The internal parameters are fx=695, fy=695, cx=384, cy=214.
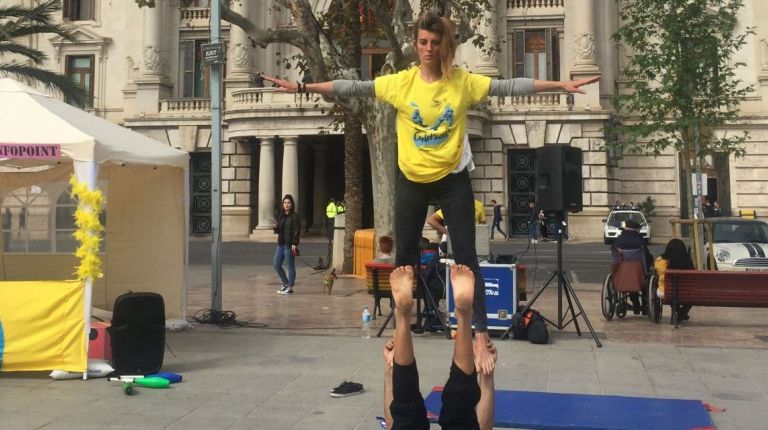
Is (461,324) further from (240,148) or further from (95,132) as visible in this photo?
(240,148)

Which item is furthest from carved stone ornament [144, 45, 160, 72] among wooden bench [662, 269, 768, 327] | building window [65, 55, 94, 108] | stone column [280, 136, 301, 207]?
wooden bench [662, 269, 768, 327]

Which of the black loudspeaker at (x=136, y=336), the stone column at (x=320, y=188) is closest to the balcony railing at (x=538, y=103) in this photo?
the stone column at (x=320, y=188)

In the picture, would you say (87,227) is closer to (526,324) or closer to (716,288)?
(526,324)

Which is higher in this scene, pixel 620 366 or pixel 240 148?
pixel 240 148

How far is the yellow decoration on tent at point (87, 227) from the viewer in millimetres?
6961

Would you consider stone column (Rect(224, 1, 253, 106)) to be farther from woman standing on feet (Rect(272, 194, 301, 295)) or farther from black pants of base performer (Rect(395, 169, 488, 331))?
black pants of base performer (Rect(395, 169, 488, 331))

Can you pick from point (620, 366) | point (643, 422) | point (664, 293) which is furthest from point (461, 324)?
point (664, 293)

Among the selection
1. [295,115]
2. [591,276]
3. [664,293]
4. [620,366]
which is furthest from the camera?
[295,115]

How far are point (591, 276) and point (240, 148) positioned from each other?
20.2 m

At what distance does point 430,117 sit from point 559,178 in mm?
5392

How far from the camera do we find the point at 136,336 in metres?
6.80

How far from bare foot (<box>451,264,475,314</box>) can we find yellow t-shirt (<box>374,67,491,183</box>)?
1.90 ft

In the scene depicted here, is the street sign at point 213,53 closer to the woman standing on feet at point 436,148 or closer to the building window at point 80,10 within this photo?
the woman standing on feet at point 436,148

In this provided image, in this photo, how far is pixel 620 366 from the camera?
7.39 m
